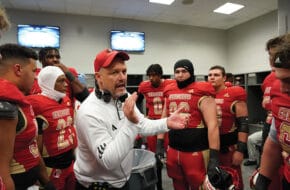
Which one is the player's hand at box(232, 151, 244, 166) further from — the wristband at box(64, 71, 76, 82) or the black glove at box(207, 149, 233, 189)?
the wristband at box(64, 71, 76, 82)

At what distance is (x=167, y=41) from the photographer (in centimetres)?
773

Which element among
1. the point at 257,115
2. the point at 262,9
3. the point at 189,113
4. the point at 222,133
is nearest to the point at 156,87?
the point at 222,133

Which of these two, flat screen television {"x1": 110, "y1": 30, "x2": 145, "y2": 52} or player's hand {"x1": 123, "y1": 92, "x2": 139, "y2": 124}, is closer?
player's hand {"x1": 123, "y1": 92, "x2": 139, "y2": 124}

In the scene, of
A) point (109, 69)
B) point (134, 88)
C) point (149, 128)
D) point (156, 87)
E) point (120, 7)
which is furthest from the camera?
point (134, 88)

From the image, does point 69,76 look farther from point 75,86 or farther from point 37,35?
point 37,35

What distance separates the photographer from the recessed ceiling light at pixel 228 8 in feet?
20.4

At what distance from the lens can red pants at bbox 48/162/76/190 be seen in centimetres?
210

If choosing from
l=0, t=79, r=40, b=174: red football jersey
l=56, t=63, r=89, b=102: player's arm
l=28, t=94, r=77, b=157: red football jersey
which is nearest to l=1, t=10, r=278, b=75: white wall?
l=56, t=63, r=89, b=102: player's arm

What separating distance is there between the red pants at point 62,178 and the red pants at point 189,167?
95cm

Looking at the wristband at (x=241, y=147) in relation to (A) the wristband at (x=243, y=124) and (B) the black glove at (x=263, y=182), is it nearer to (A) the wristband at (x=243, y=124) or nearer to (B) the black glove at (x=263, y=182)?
(A) the wristband at (x=243, y=124)

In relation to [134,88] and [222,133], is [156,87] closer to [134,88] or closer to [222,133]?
[222,133]

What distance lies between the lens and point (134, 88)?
22.7 feet

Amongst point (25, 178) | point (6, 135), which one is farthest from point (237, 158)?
point (6, 135)

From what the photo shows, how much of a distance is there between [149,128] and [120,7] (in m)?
5.07
